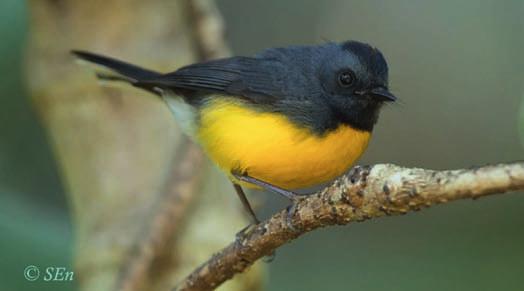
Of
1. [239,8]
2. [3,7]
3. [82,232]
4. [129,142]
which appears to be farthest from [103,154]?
[239,8]

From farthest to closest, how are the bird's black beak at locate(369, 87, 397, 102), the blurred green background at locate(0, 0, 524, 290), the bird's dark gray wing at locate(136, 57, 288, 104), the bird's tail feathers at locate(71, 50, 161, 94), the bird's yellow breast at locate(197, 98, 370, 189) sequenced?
the blurred green background at locate(0, 0, 524, 290) → the bird's tail feathers at locate(71, 50, 161, 94) → the bird's dark gray wing at locate(136, 57, 288, 104) → the bird's black beak at locate(369, 87, 397, 102) → the bird's yellow breast at locate(197, 98, 370, 189)

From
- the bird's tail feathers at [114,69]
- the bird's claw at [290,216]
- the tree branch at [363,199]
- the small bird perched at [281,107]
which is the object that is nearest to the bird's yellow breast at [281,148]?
the small bird perched at [281,107]

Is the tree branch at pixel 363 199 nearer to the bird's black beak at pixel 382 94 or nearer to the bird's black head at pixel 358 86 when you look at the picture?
the bird's black head at pixel 358 86

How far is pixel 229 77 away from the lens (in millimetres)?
3887

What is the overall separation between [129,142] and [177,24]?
27.2 inches

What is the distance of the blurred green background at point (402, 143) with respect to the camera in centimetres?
407

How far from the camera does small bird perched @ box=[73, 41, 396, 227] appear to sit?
345 cm

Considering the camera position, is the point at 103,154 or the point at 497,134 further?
the point at 497,134

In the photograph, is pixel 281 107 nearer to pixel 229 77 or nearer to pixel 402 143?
pixel 229 77

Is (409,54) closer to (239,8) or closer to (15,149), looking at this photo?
(239,8)

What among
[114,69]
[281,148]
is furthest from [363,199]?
[114,69]

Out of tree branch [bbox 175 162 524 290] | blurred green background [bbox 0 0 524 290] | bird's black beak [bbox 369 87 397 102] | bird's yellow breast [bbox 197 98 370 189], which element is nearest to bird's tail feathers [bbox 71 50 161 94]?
bird's yellow breast [bbox 197 98 370 189]

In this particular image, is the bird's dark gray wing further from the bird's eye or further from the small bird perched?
the bird's eye

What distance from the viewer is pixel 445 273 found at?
404 centimetres
